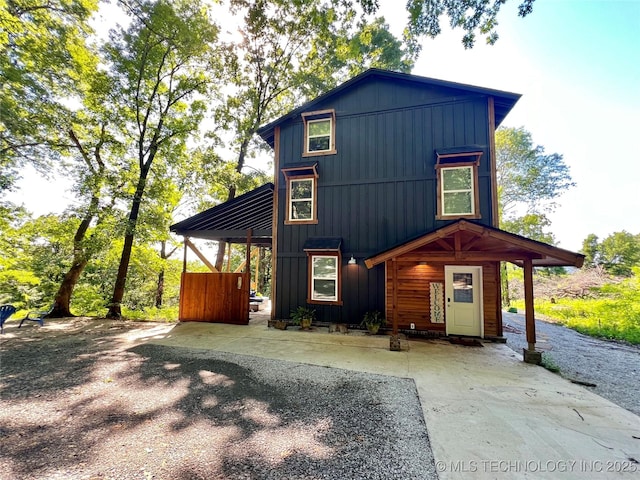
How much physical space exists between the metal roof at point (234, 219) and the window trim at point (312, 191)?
66cm

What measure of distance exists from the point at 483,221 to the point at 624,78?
6.63 meters

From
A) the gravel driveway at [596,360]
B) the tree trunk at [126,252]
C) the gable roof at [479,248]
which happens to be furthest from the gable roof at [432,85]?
the gravel driveway at [596,360]

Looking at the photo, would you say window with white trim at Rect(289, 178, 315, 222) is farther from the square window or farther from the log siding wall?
the log siding wall

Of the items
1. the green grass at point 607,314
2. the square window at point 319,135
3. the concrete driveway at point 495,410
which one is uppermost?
the square window at point 319,135

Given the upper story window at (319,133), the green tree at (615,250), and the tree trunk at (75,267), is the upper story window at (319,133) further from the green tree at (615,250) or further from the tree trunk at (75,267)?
the green tree at (615,250)

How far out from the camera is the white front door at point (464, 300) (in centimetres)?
715

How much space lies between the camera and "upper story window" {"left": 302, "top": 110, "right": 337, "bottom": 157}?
8.78m

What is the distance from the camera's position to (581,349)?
6.75 meters

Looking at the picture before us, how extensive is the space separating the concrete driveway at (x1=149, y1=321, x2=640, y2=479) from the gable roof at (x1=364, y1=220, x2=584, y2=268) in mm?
2223

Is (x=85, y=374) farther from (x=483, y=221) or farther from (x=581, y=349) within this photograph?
(x=581, y=349)

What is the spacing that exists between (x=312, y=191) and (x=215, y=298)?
5366 mm

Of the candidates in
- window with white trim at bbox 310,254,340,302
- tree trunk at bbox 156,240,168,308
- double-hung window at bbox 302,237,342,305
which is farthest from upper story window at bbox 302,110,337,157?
tree trunk at bbox 156,240,168,308

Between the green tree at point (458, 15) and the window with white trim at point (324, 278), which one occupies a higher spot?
the green tree at point (458, 15)

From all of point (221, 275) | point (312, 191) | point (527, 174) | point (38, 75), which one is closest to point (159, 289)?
point (221, 275)
